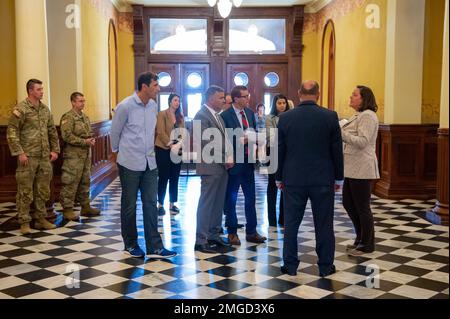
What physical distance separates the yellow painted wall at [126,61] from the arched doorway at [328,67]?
462cm

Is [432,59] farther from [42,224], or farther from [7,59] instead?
[7,59]

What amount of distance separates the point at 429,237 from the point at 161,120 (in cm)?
345

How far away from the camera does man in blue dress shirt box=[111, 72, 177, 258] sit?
16.4 feet

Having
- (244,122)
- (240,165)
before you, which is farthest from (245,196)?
(244,122)

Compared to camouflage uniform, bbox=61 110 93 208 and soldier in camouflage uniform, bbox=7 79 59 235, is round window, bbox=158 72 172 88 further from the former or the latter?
soldier in camouflage uniform, bbox=7 79 59 235

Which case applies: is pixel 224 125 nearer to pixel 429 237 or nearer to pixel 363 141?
pixel 363 141

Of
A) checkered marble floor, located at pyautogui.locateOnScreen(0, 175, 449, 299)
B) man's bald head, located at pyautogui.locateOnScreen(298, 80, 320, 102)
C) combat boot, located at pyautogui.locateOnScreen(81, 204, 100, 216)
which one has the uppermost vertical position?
man's bald head, located at pyautogui.locateOnScreen(298, 80, 320, 102)

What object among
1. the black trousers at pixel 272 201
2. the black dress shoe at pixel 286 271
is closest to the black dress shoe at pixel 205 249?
the black dress shoe at pixel 286 271

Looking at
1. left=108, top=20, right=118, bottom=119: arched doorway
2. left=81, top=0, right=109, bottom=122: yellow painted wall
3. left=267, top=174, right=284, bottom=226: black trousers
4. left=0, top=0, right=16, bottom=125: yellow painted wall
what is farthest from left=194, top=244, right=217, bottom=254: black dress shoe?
left=108, top=20, right=118, bottom=119: arched doorway

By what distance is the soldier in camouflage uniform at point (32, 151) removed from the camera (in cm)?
600

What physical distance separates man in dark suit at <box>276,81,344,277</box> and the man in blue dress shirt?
4.17 feet

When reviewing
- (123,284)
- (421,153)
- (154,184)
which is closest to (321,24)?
(421,153)

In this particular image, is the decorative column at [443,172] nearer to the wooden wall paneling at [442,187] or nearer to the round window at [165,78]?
the wooden wall paneling at [442,187]

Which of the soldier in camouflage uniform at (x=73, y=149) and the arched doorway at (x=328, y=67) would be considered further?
the arched doorway at (x=328, y=67)
